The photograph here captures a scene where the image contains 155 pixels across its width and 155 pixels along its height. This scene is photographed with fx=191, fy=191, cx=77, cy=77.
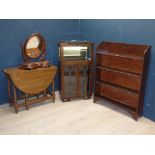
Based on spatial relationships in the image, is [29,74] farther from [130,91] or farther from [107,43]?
[130,91]

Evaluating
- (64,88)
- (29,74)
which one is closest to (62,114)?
(64,88)

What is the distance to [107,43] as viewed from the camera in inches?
124

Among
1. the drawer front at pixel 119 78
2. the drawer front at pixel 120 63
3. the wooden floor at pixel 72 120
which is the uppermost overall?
the drawer front at pixel 120 63

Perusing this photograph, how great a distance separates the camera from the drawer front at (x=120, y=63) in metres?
2.80

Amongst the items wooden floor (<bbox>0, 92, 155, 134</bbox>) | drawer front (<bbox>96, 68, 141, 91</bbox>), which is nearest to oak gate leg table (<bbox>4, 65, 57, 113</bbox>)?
wooden floor (<bbox>0, 92, 155, 134</bbox>)

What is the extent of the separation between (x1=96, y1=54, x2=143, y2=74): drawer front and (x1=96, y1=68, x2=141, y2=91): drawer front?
0.09 metres

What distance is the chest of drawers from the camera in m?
2.74

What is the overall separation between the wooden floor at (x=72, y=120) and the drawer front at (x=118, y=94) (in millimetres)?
187

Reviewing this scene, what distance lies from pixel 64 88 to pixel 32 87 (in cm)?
61

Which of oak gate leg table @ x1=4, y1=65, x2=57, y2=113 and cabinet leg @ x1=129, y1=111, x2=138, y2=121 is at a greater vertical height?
oak gate leg table @ x1=4, y1=65, x2=57, y2=113

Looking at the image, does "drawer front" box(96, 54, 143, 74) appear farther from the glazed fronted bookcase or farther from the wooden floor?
the wooden floor

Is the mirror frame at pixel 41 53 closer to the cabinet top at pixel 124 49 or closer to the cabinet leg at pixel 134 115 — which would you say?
the cabinet top at pixel 124 49

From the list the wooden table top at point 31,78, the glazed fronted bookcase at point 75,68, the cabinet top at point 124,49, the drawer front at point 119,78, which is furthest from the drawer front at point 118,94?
the wooden table top at point 31,78
